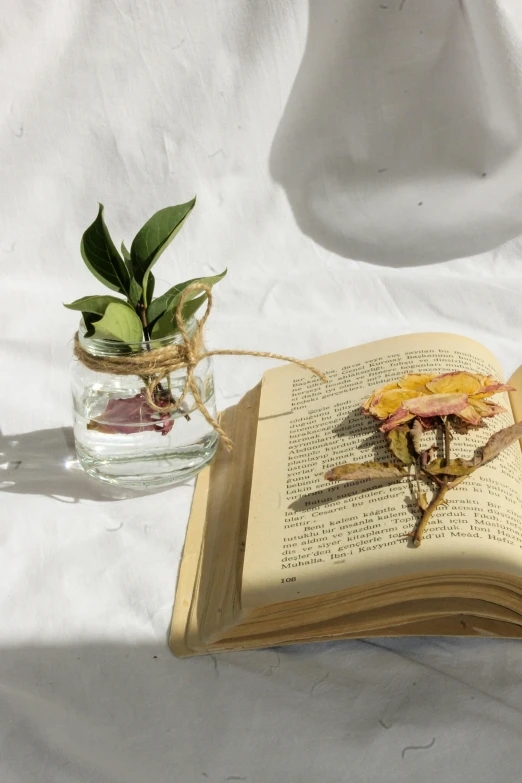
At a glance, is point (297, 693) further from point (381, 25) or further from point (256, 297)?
point (381, 25)

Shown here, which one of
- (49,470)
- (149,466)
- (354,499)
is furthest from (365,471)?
(49,470)

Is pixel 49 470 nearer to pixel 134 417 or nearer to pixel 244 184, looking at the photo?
pixel 134 417

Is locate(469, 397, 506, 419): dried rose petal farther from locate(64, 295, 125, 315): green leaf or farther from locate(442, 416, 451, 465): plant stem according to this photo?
locate(64, 295, 125, 315): green leaf

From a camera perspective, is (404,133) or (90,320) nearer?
(90,320)

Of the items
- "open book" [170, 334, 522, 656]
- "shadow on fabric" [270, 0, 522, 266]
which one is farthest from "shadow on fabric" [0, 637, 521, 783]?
"shadow on fabric" [270, 0, 522, 266]

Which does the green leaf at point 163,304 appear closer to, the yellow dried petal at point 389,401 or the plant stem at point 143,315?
the plant stem at point 143,315

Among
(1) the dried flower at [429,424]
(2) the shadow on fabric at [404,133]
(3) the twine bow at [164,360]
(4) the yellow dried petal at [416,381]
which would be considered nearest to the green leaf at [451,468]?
(1) the dried flower at [429,424]

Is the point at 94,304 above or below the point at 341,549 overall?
above
